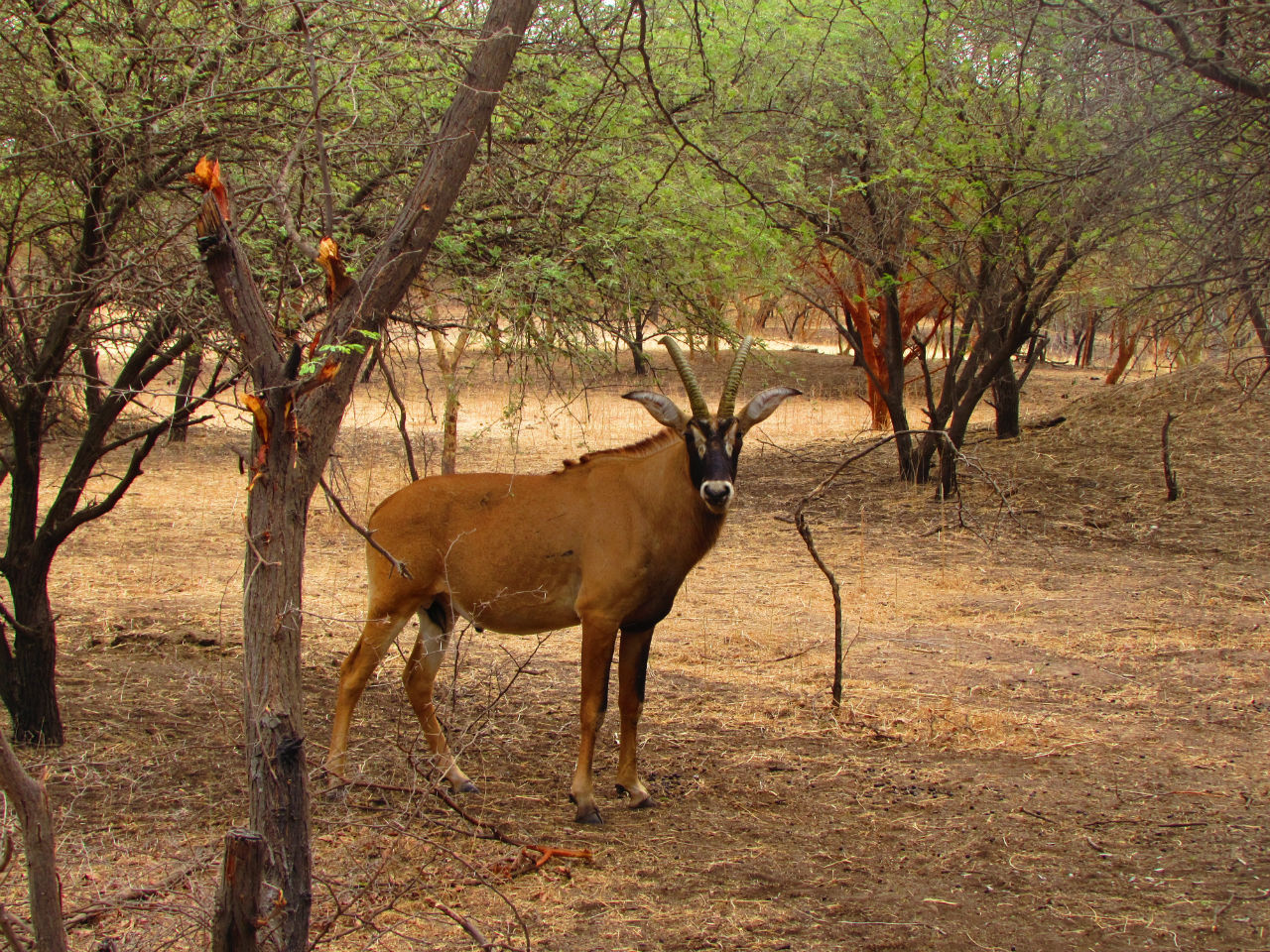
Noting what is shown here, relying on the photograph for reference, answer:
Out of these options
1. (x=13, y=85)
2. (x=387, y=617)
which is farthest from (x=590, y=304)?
(x=13, y=85)

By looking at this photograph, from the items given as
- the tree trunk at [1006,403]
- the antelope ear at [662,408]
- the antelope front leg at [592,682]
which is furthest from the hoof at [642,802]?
the tree trunk at [1006,403]

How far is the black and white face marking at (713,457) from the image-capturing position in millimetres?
5773

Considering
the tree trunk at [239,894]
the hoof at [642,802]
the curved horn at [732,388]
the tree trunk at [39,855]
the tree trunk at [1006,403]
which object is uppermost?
the curved horn at [732,388]

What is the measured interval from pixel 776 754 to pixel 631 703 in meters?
1.17

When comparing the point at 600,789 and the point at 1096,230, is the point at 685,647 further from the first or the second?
the point at 1096,230

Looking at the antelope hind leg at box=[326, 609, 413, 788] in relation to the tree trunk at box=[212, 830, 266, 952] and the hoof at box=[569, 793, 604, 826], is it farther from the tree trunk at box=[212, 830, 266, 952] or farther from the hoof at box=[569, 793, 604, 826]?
the tree trunk at box=[212, 830, 266, 952]

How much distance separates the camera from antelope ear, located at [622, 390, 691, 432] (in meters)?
6.11

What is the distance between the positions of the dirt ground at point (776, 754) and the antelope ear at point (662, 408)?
1.06m

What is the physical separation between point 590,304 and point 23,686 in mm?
3863

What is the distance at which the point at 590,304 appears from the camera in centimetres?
679

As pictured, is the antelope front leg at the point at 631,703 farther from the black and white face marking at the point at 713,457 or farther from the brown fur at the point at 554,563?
the black and white face marking at the point at 713,457

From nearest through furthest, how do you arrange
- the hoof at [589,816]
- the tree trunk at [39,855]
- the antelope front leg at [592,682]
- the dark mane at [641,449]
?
1. the tree trunk at [39,855]
2. the hoof at [589,816]
3. the antelope front leg at [592,682]
4. the dark mane at [641,449]

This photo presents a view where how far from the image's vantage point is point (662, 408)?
6.13 m

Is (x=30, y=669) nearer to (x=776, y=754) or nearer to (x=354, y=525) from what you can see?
(x=354, y=525)
